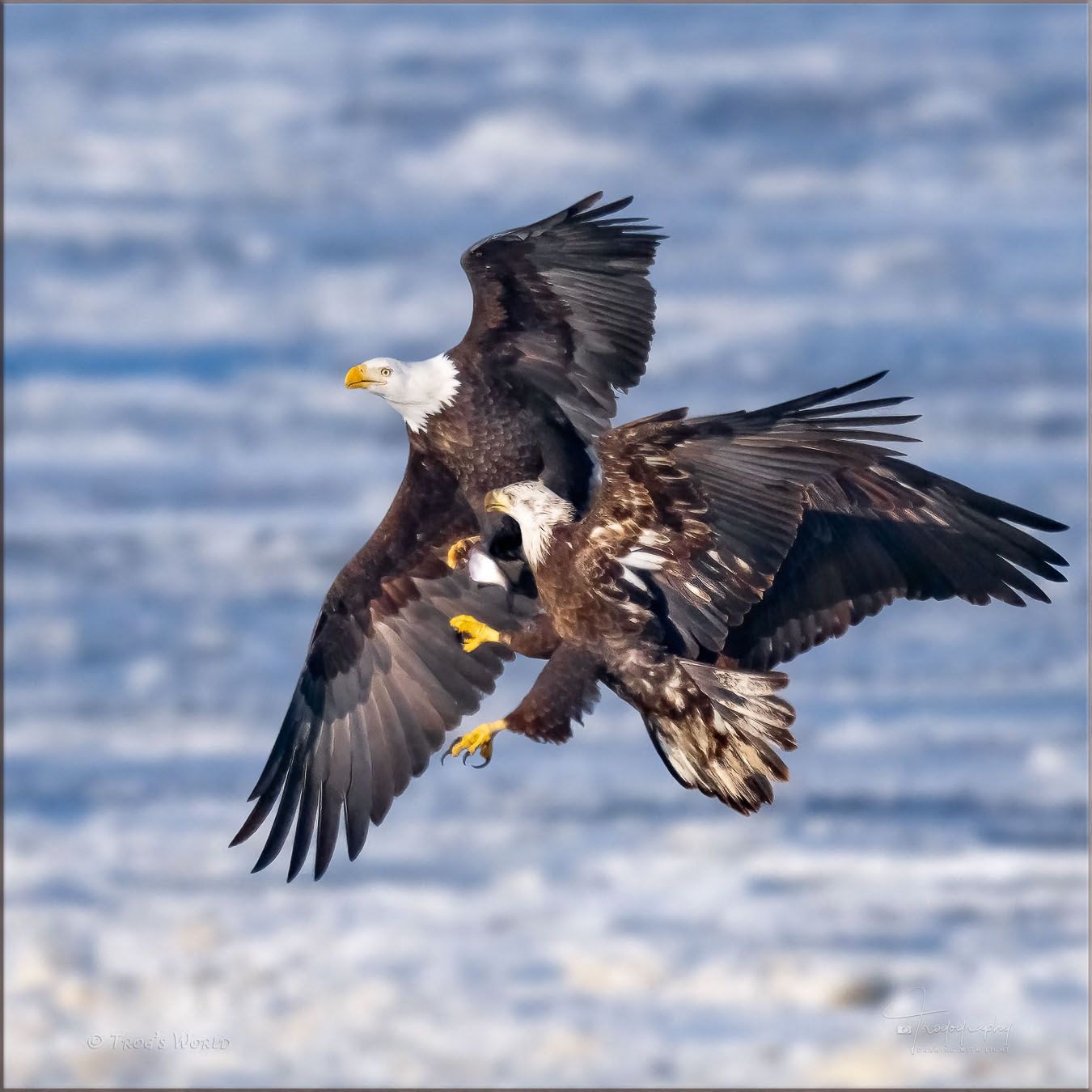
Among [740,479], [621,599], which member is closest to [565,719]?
[621,599]

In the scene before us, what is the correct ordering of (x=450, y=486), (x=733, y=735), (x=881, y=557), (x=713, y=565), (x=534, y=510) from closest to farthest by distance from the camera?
(x=733, y=735) < (x=713, y=565) < (x=534, y=510) < (x=881, y=557) < (x=450, y=486)

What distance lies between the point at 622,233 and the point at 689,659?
2.04 metres

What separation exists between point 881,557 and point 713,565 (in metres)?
1.19

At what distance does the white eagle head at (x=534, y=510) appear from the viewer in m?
8.53

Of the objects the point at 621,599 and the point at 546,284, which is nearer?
the point at 621,599

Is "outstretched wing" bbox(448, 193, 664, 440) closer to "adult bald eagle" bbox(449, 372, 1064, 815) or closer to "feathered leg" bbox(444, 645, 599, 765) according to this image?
"adult bald eagle" bbox(449, 372, 1064, 815)

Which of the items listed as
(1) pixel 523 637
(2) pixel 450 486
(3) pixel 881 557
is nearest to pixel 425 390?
(2) pixel 450 486

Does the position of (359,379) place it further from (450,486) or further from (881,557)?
(881,557)

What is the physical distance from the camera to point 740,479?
8.02 m

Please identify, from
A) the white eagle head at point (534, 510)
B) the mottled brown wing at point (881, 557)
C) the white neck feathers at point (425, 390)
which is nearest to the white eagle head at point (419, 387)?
the white neck feathers at point (425, 390)

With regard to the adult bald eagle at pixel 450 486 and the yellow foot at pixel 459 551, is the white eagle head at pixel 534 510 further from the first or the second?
the yellow foot at pixel 459 551

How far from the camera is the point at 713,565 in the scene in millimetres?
8172

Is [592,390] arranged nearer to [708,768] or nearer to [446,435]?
[446,435]

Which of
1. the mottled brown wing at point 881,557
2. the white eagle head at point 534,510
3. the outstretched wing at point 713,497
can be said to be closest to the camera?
the outstretched wing at point 713,497
